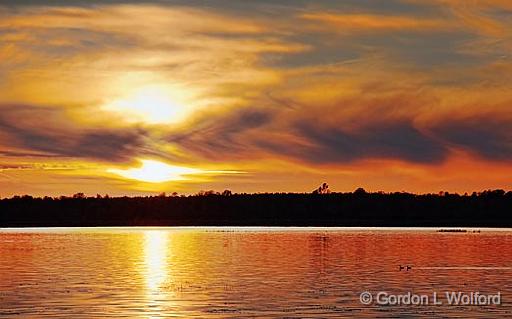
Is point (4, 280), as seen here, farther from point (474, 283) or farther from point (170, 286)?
point (474, 283)

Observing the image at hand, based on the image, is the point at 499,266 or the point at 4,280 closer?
the point at 4,280

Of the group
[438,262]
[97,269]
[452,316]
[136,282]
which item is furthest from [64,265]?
[452,316]

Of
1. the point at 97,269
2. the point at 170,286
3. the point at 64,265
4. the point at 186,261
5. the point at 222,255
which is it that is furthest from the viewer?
the point at 222,255

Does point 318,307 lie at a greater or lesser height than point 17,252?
lesser

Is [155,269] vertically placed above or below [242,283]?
above

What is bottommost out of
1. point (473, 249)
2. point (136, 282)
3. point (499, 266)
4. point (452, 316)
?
point (452, 316)

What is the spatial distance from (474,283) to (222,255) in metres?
38.7

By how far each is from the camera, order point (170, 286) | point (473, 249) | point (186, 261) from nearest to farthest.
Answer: point (170, 286) < point (186, 261) < point (473, 249)

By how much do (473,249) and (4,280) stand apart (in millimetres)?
57284

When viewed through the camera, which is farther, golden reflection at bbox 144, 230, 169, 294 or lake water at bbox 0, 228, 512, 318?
golden reflection at bbox 144, 230, 169, 294

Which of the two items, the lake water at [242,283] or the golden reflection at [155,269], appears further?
the golden reflection at [155,269]

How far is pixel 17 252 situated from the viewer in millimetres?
100375

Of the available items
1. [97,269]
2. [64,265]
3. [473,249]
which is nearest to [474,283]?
[97,269]

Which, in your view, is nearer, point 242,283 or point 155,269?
point 242,283
